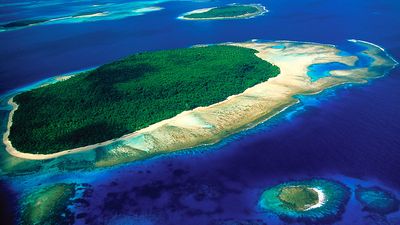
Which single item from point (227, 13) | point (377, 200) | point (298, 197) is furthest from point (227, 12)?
point (377, 200)

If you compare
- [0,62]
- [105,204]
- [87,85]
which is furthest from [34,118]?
[0,62]

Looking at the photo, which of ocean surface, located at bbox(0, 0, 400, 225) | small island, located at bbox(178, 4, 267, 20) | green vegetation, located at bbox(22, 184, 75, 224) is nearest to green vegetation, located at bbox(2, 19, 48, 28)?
ocean surface, located at bbox(0, 0, 400, 225)

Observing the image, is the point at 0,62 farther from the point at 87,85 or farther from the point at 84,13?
the point at 84,13

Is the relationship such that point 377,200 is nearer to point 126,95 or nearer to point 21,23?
point 126,95

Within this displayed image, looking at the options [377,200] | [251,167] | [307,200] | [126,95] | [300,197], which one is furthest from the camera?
[126,95]

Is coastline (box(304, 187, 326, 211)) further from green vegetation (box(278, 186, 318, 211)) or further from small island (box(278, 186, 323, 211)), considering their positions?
green vegetation (box(278, 186, 318, 211))

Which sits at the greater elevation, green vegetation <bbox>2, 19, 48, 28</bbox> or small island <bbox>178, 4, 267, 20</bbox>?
green vegetation <bbox>2, 19, 48, 28</bbox>

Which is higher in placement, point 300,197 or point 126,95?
point 126,95
